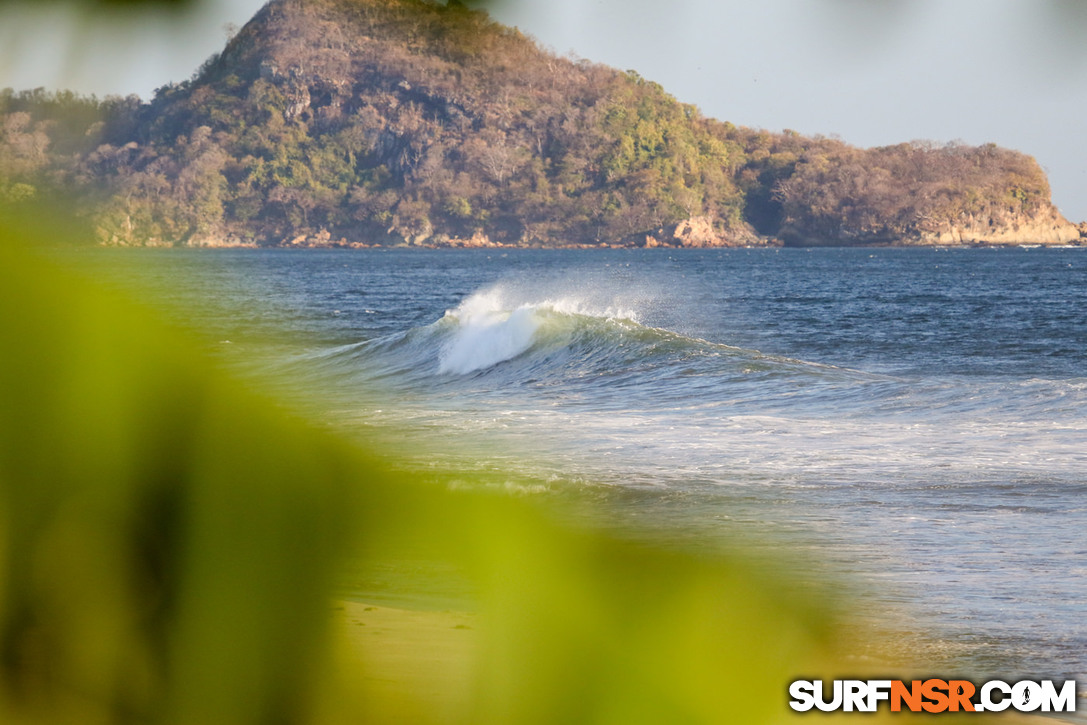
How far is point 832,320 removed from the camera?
40.5 m

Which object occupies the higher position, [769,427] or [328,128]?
[328,128]

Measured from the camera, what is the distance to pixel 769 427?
1217 centimetres

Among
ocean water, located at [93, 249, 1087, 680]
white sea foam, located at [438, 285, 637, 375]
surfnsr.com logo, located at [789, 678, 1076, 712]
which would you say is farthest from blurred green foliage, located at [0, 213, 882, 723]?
white sea foam, located at [438, 285, 637, 375]

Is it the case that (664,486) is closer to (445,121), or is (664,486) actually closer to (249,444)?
(445,121)

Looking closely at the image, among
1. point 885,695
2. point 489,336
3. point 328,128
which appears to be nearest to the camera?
point 885,695

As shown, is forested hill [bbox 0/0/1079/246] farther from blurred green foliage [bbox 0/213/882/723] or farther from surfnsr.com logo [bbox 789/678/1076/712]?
surfnsr.com logo [bbox 789/678/1076/712]

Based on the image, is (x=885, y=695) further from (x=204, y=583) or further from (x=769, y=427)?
(x=769, y=427)

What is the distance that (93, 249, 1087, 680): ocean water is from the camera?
3.11 ft

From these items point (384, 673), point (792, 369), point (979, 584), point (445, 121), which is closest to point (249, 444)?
point (384, 673)

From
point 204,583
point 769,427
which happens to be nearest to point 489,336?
point 769,427

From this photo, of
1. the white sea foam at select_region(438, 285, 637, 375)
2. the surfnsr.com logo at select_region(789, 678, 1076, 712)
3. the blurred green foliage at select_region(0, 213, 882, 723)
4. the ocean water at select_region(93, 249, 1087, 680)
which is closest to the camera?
the blurred green foliage at select_region(0, 213, 882, 723)

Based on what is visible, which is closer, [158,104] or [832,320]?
[158,104]

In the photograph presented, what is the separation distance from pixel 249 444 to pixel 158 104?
26 centimetres

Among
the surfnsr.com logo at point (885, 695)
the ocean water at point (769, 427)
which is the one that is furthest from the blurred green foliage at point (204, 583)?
the surfnsr.com logo at point (885, 695)
